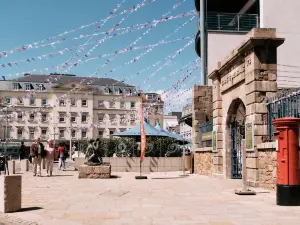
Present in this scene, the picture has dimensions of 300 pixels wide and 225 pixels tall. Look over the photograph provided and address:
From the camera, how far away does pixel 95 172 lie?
1778 centimetres

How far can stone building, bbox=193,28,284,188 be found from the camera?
12422 millimetres

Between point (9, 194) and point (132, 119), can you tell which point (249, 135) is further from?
point (132, 119)

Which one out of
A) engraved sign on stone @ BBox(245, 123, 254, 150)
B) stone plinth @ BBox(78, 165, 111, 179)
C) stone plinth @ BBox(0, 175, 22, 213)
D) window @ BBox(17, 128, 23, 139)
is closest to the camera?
stone plinth @ BBox(0, 175, 22, 213)

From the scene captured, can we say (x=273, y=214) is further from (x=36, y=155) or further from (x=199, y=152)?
(x=36, y=155)

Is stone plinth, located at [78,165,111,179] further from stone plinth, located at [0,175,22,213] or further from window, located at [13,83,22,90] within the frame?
window, located at [13,83,22,90]

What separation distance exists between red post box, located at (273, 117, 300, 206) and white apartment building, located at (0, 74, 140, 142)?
68.5m

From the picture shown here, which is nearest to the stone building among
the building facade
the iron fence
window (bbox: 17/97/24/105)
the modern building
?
the iron fence

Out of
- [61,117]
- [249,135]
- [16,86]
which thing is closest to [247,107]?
[249,135]

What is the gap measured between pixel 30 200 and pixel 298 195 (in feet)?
19.2

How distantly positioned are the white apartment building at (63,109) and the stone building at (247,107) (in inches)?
2400

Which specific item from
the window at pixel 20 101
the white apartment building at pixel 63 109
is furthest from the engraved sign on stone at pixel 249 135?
the window at pixel 20 101

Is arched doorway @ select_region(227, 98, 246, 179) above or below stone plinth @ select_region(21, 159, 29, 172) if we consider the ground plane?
above

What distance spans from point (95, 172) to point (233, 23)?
39.6ft

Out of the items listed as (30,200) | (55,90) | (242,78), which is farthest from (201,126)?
(55,90)
